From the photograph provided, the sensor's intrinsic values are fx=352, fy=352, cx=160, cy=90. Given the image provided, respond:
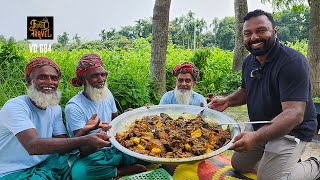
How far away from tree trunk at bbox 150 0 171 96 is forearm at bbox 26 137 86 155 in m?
2.94

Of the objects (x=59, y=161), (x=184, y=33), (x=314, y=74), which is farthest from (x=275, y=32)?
(x=184, y=33)

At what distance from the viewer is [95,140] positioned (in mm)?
2453

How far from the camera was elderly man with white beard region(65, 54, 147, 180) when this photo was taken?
9.46 ft

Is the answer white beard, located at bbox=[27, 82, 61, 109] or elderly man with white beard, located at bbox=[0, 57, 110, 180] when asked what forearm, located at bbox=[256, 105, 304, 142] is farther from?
white beard, located at bbox=[27, 82, 61, 109]

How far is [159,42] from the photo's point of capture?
18.2ft

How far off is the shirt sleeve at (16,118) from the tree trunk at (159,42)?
3.00 metres

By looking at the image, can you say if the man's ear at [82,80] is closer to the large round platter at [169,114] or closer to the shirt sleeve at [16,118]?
the large round platter at [169,114]

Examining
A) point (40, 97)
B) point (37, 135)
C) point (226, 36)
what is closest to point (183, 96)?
point (40, 97)

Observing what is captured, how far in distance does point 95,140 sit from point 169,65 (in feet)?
18.2

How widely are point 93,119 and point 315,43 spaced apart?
688 cm

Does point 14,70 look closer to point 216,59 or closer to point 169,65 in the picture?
point 169,65

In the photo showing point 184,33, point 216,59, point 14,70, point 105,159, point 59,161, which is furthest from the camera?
point 184,33

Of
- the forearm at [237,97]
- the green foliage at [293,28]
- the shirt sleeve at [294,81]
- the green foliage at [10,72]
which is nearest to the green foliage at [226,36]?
the green foliage at [293,28]

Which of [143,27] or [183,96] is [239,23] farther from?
[143,27]
